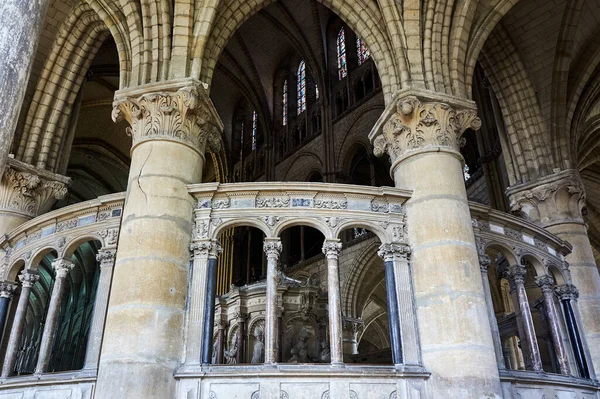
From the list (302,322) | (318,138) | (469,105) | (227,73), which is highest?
(227,73)

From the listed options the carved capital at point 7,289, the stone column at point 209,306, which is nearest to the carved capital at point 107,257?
the stone column at point 209,306

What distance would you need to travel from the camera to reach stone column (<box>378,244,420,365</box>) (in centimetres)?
791

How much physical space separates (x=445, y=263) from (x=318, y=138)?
557 inches

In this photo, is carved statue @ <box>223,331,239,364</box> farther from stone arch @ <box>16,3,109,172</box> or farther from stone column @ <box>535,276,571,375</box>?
stone arch @ <box>16,3,109,172</box>

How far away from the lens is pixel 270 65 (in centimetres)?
2419

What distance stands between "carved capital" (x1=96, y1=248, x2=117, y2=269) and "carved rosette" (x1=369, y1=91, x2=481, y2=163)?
4.91 metres

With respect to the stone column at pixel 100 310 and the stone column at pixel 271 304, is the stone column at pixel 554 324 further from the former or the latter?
the stone column at pixel 100 310

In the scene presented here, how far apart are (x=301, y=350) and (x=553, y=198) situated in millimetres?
6797

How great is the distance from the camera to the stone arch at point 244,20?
31.5ft

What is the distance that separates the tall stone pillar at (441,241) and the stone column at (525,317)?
1165mm

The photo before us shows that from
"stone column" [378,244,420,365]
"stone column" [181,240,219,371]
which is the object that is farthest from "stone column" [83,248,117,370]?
"stone column" [378,244,420,365]

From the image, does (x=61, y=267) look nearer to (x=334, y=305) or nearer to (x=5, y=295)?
(x=5, y=295)

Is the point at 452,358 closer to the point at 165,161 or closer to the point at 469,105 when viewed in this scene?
A: the point at 469,105

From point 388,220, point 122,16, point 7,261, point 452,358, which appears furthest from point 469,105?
point 7,261
